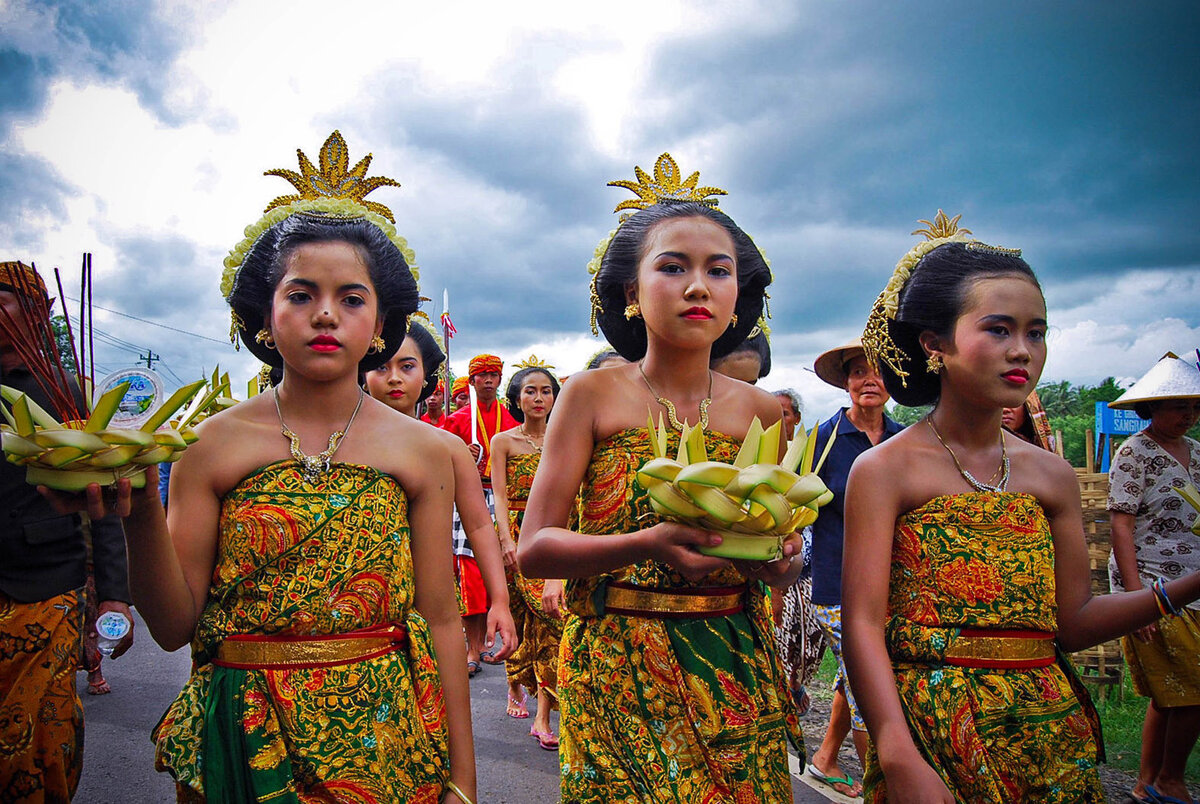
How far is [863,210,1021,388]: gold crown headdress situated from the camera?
2699 millimetres

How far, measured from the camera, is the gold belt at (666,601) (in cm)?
232

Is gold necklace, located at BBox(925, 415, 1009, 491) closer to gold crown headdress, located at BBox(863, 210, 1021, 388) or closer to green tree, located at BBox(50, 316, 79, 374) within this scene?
gold crown headdress, located at BBox(863, 210, 1021, 388)

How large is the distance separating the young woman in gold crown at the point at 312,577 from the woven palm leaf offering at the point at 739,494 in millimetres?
803

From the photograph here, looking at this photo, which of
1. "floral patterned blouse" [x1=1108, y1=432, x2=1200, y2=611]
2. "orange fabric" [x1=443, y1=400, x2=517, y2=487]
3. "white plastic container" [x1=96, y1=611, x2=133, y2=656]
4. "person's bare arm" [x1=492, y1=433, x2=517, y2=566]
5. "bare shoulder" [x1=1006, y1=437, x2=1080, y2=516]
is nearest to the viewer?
"bare shoulder" [x1=1006, y1=437, x2=1080, y2=516]

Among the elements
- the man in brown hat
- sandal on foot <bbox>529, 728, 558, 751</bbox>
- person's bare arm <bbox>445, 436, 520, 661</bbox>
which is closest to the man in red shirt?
sandal on foot <bbox>529, 728, 558, 751</bbox>

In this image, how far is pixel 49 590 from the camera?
3262mm

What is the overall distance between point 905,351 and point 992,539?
0.70 meters

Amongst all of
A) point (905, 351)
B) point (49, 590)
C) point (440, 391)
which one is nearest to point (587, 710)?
point (905, 351)

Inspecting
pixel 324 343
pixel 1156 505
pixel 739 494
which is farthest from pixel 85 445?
pixel 1156 505

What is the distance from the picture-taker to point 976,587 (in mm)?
2248

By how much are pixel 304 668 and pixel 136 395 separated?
769 millimetres

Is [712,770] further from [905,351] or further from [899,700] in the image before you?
[905,351]

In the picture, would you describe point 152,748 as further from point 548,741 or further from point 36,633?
point 548,741

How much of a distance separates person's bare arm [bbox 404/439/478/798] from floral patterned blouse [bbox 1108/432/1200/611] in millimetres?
4078
